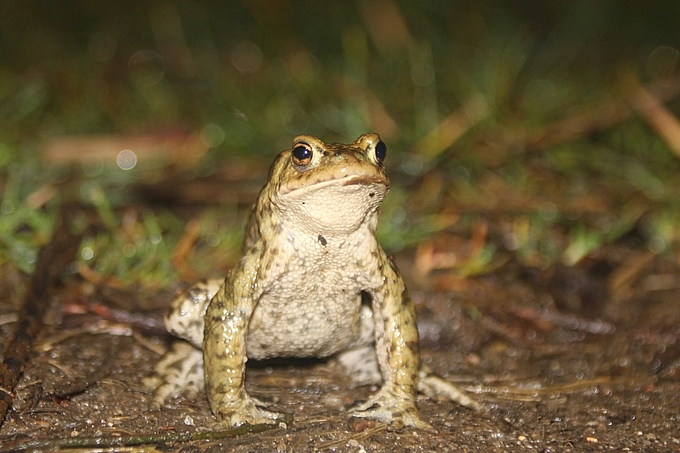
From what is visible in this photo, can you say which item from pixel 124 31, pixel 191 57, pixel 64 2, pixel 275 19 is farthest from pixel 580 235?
pixel 64 2

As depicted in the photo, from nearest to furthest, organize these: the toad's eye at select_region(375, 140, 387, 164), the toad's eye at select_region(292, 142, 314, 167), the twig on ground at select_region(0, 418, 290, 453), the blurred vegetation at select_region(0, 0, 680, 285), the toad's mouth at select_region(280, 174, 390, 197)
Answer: the twig on ground at select_region(0, 418, 290, 453) → the toad's mouth at select_region(280, 174, 390, 197) → the toad's eye at select_region(292, 142, 314, 167) → the toad's eye at select_region(375, 140, 387, 164) → the blurred vegetation at select_region(0, 0, 680, 285)

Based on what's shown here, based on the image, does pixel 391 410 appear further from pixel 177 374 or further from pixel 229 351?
pixel 177 374

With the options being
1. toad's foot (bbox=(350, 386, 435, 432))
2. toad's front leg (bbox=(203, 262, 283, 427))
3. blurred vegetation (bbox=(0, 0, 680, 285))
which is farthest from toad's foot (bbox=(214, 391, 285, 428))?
blurred vegetation (bbox=(0, 0, 680, 285))

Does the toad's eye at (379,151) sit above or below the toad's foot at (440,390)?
above

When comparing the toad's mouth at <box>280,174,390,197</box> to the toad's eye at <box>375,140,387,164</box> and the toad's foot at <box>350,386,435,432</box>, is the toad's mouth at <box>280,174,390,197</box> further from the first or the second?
the toad's foot at <box>350,386,435,432</box>

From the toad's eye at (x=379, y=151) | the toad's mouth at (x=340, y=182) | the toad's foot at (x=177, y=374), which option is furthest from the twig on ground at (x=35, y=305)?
the toad's eye at (x=379, y=151)

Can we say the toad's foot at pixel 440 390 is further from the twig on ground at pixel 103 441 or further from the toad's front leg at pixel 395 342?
the twig on ground at pixel 103 441
